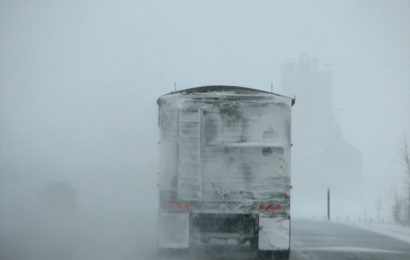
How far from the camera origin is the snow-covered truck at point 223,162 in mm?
13375

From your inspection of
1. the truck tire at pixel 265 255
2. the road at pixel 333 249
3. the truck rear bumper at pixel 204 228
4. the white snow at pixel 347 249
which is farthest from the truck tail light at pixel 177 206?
the white snow at pixel 347 249

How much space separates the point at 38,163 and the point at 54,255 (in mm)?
23579

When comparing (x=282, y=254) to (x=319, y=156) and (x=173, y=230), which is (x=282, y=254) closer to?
(x=173, y=230)

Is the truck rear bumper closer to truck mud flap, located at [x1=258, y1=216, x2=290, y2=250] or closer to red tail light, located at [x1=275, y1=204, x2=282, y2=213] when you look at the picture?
truck mud flap, located at [x1=258, y1=216, x2=290, y2=250]

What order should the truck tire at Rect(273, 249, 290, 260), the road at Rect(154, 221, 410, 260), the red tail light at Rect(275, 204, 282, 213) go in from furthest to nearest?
the road at Rect(154, 221, 410, 260)
the red tail light at Rect(275, 204, 282, 213)
the truck tire at Rect(273, 249, 290, 260)

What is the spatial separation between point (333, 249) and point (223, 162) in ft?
12.7

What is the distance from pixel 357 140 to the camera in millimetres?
173750

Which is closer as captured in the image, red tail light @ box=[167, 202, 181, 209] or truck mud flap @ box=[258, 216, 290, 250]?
truck mud flap @ box=[258, 216, 290, 250]

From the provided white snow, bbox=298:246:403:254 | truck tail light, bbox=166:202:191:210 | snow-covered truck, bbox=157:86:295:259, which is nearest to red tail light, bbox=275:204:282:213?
snow-covered truck, bbox=157:86:295:259

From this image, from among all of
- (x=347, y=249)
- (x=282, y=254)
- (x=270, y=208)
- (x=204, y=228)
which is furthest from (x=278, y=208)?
(x=347, y=249)

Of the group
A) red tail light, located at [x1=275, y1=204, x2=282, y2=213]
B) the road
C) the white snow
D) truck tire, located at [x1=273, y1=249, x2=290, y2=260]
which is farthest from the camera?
the white snow

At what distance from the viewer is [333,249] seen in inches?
617

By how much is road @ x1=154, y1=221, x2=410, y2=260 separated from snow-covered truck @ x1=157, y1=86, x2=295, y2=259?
2.91ft

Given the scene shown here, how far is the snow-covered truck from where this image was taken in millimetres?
13375
